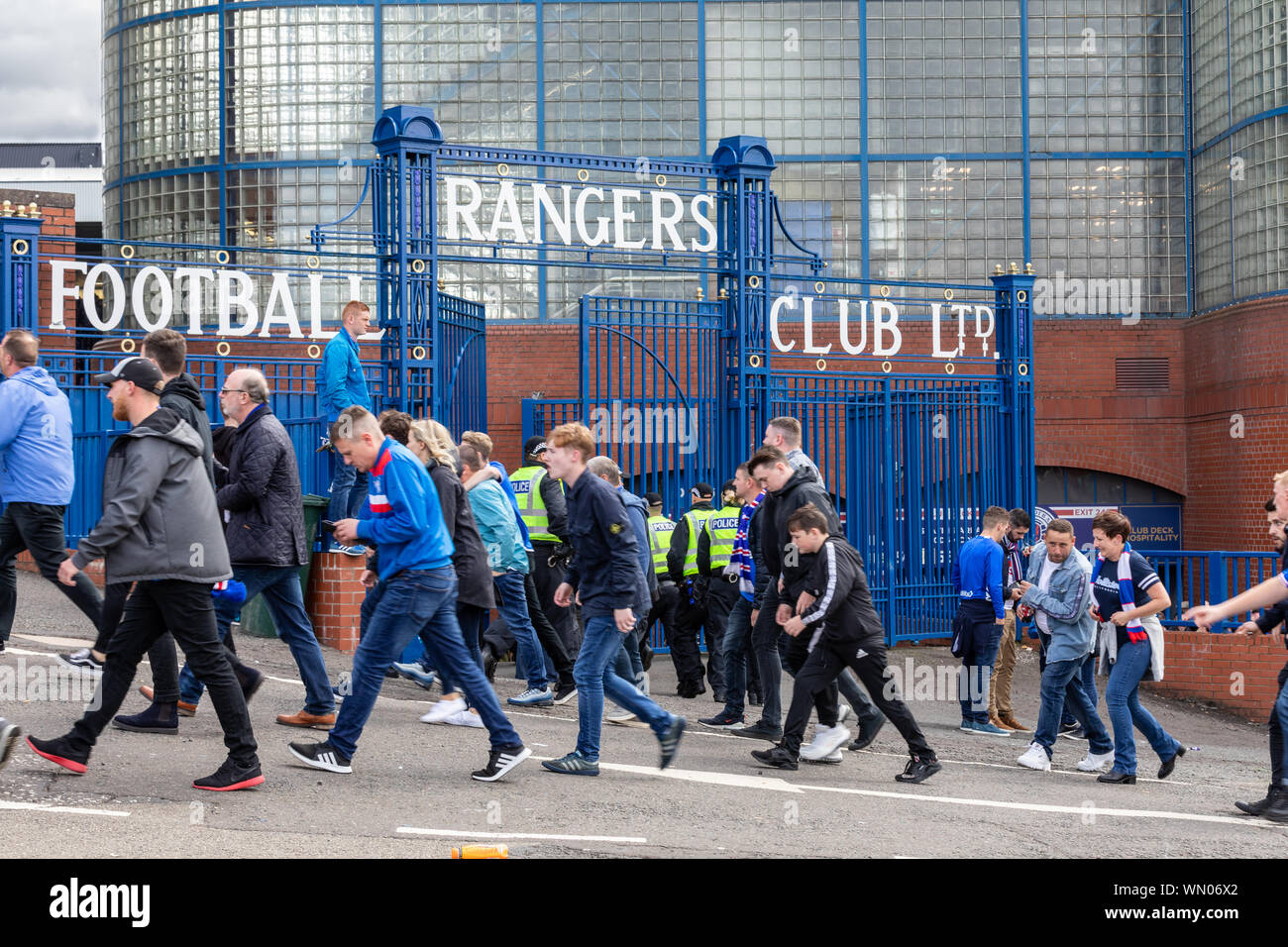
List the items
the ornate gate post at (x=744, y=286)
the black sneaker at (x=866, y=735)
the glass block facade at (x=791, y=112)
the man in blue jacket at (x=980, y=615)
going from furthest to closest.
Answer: the glass block facade at (x=791, y=112) < the ornate gate post at (x=744, y=286) < the man in blue jacket at (x=980, y=615) < the black sneaker at (x=866, y=735)

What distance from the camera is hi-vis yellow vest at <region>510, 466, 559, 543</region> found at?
10477 mm

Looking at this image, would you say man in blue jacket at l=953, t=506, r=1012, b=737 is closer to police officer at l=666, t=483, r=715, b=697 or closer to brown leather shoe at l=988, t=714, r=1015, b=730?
brown leather shoe at l=988, t=714, r=1015, b=730

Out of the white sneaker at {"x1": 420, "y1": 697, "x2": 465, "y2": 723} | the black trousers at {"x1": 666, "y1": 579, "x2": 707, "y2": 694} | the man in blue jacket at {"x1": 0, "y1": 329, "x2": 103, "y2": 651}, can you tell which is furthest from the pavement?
the black trousers at {"x1": 666, "y1": 579, "x2": 707, "y2": 694}

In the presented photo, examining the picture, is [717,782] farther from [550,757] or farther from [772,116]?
[772,116]

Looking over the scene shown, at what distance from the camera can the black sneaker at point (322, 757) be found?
6949mm

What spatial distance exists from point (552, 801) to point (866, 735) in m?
2.86

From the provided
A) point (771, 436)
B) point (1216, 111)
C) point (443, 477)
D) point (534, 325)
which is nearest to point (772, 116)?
point (534, 325)

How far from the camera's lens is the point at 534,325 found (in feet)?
62.7

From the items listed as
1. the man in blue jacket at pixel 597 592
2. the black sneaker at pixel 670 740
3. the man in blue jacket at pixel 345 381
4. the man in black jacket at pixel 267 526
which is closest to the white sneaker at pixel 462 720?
the man in black jacket at pixel 267 526

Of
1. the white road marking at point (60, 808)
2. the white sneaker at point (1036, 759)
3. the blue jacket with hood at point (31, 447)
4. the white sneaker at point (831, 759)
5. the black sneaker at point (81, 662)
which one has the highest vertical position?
the blue jacket with hood at point (31, 447)

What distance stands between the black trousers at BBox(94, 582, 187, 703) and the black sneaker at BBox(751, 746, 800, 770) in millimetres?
3327

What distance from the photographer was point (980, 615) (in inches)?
424

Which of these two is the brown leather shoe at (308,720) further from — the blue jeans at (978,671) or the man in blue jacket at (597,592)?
the blue jeans at (978,671)

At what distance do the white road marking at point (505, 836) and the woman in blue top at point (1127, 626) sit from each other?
3833mm
